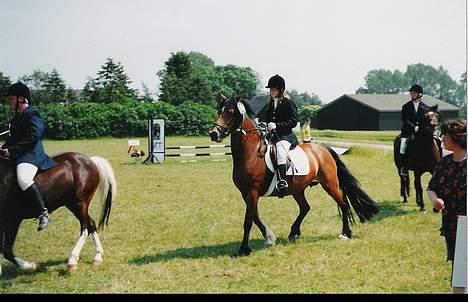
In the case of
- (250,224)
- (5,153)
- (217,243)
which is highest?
(5,153)

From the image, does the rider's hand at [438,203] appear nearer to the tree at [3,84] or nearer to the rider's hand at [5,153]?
the rider's hand at [5,153]

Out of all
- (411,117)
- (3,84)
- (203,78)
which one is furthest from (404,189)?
(3,84)

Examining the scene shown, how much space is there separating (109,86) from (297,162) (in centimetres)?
140

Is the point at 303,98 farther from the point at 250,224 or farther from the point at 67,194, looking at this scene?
the point at 67,194

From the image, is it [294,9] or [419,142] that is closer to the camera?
[294,9]

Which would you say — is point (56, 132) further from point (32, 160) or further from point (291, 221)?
point (291, 221)

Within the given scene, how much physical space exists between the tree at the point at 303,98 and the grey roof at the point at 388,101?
0.09 m

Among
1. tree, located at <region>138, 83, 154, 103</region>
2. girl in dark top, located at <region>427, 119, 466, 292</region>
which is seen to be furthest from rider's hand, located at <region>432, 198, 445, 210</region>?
tree, located at <region>138, 83, 154, 103</region>

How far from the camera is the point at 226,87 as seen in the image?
11.0 feet

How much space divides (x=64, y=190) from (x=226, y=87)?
124cm

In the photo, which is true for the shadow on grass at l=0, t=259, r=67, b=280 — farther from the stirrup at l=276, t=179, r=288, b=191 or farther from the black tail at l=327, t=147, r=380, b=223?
the black tail at l=327, t=147, r=380, b=223

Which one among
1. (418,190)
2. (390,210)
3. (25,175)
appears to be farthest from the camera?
(418,190)

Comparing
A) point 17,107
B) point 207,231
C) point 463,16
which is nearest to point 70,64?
point 17,107

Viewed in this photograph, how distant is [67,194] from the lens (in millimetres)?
3203
